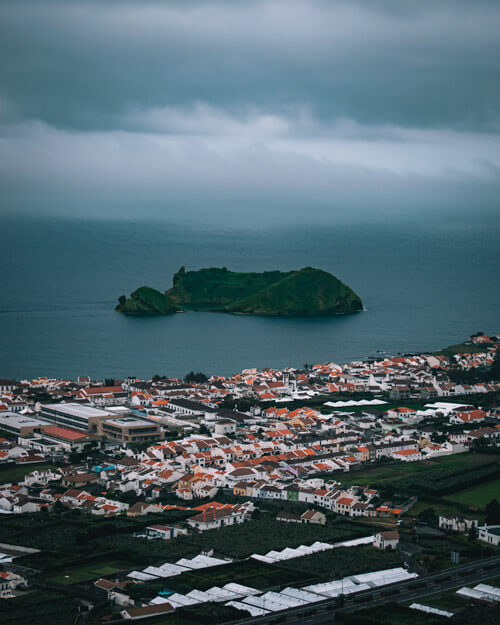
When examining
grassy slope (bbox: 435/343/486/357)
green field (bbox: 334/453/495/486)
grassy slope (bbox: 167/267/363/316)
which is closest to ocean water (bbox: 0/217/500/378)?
grassy slope (bbox: 435/343/486/357)

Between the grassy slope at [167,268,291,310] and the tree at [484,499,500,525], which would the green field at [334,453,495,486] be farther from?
the grassy slope at [167,268,291,310]

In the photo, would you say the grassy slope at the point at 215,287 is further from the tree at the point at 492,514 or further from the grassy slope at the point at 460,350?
the tree at the point at 492,514

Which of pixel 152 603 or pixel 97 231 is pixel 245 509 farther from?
pixel 97 231

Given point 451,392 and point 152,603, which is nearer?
point 152,603

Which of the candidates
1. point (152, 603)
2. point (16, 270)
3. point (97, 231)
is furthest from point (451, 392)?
point (97, 231)

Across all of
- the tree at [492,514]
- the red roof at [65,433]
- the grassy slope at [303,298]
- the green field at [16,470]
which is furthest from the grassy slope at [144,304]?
the tree at [492,514]

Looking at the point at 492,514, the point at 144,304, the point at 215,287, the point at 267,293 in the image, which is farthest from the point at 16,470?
the point at 215,287
